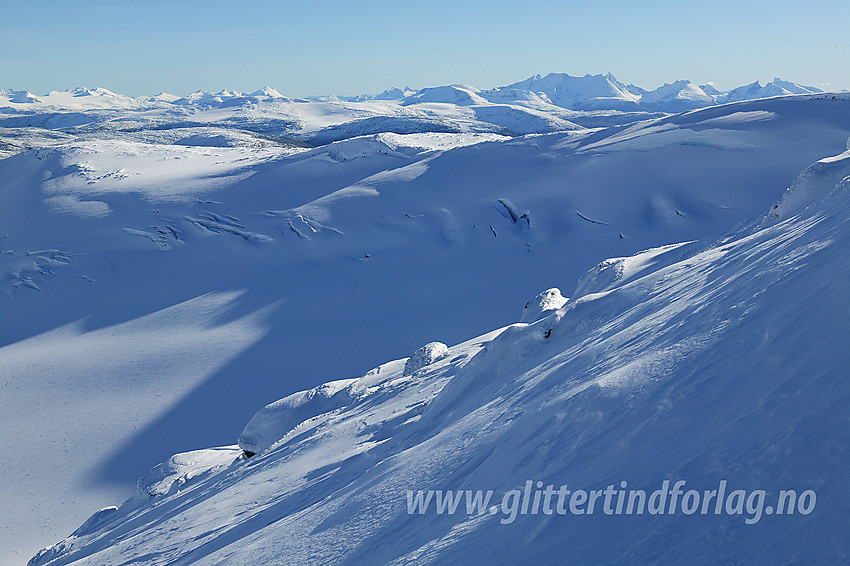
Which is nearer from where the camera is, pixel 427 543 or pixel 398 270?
pixel 427 543

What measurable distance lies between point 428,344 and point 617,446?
8651mm

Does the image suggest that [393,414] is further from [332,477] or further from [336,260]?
[336,260]

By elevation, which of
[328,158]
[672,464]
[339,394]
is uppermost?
[328,158]

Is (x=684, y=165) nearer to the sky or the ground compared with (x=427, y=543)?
nearer to the sky

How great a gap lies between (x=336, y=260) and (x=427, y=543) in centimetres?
1896

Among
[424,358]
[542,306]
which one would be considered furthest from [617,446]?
[424,358]

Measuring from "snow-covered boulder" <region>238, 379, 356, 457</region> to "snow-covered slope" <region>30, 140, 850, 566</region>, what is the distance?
2.00 meters

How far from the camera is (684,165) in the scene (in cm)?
2523

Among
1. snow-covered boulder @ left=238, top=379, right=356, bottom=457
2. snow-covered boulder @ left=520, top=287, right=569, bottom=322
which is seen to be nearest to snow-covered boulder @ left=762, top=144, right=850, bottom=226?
snow-covered boulder @ left=520, top=287, right=569, bottom=322

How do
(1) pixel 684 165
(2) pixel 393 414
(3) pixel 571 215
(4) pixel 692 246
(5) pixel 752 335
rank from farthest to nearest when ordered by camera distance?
(1) pixel 684 165 < (3) pixel 571 215 < (4) pixel 692 246 < (2) pixel 393 414 < (5) pixel 752 335

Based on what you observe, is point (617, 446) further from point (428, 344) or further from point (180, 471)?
point (180, 471)

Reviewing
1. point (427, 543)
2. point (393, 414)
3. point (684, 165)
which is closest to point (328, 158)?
point (684, 165)

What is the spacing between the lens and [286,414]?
10.3 meters

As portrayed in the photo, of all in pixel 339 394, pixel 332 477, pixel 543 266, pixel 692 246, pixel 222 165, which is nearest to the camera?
pixel 332 477
